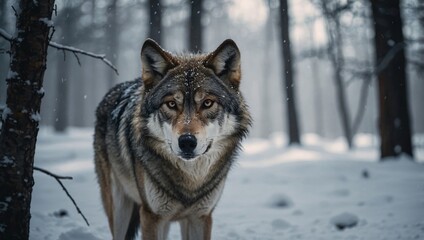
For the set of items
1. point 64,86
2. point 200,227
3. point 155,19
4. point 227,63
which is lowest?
point 200,227

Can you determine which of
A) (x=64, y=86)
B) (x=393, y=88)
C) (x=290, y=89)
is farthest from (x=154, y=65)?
(x=64, y=86)

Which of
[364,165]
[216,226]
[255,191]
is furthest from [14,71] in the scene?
[364,165]

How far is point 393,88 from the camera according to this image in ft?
31.5

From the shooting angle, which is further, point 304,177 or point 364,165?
point 364,165

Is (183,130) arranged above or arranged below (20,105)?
below

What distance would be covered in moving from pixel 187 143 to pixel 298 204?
422 centimetres

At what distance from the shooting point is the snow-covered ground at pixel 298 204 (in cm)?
489

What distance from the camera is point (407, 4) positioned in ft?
29.8

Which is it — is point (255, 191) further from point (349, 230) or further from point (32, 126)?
point (32, 126)

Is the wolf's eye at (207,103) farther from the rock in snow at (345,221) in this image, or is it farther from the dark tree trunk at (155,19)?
the dark tree trunk at (155,19)

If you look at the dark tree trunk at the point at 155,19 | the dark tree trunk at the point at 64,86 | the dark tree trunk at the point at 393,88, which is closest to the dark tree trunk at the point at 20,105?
the dark tree trunk at the point at 393,88

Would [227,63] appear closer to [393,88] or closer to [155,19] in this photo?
[393,88]

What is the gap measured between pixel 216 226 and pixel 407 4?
772 cm

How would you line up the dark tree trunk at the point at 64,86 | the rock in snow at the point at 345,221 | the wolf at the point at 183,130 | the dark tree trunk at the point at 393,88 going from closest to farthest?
the wolf at the point at 183,130 < the rock in snow at the point at 345,221 < the dark tree trunk at the point at 393,88 < the dark tree trunk at the point at 64,86
